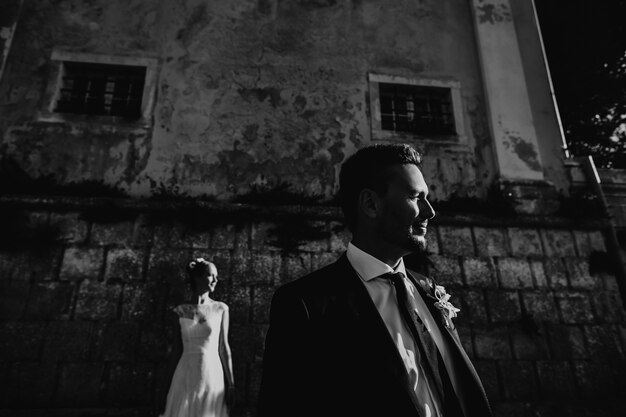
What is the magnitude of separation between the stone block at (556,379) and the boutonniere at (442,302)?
14.8ft

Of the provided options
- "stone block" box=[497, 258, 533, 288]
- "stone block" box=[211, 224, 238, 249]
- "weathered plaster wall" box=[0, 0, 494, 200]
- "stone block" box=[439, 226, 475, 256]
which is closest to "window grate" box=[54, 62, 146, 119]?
"weathered plaster wall" box=[0, 0, 494, 200]

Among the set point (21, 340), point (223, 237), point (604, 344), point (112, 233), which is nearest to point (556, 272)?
point (604, 344)

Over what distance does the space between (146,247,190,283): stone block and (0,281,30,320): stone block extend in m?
1.41

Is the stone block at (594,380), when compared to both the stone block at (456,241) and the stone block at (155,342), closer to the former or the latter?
the stone block at (456,241)

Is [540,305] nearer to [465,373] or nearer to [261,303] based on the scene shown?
[261,303]

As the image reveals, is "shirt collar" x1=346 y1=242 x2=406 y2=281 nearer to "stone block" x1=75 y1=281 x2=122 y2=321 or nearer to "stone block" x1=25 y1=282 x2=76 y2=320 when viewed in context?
"stone block" x1=75 y1=281 x2=122 y2=321

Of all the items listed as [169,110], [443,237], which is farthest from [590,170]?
[169,110]

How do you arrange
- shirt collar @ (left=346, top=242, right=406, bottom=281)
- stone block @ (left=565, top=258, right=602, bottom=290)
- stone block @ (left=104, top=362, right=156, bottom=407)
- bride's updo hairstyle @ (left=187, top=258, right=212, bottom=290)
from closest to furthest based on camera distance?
shirt collar @ (left=346, top=242, right=406, bottom=281)
bride's updo hairstyle @ (left=187, top=258, right=212, bottom=290)
stone block @ (left=104, top=362, right=156, bottom=407)
stone block @ (left=565, top=258, right=602, bottom=290)

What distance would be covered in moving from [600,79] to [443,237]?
6.34m

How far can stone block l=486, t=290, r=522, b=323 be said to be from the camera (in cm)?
552

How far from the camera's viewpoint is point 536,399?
5.14m

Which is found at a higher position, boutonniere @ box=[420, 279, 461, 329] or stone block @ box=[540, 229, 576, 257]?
stone block @ box=[540, 229, 576, 257]

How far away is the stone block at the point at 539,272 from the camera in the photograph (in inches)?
226

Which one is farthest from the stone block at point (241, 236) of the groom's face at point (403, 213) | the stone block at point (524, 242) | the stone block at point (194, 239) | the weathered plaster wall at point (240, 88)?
the groom's face at point (403, 213)
